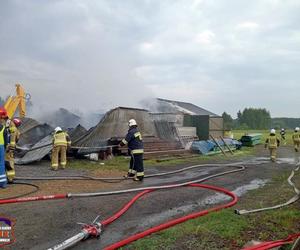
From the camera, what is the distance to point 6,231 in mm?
4750

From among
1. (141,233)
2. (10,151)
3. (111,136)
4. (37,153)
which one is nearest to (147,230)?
(141,233)

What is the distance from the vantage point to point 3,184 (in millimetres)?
7852

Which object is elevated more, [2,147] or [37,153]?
[2,147]

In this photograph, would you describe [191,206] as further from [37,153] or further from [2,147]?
[37,153]

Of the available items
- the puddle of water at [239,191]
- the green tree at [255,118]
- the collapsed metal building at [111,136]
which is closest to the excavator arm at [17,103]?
the collapsed metal building at [111,136]

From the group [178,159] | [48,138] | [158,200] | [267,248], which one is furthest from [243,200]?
[48,138]

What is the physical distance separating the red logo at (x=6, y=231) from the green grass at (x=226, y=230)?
5.14 feet

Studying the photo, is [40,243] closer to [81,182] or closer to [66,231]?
[66,231]

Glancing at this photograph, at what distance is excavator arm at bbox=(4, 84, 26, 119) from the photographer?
1545cm

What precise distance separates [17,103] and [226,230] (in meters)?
13.4

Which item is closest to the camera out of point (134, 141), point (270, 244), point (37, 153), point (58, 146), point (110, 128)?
point (270, 244)

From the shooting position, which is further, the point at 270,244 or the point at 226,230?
the point at 226,230

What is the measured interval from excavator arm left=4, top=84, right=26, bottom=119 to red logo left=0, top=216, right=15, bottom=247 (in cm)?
1095

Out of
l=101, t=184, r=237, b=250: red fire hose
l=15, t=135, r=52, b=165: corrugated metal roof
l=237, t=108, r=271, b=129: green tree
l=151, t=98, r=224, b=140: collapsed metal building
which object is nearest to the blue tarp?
l=151, t=98, r=224, b=140: collapsed metal building
